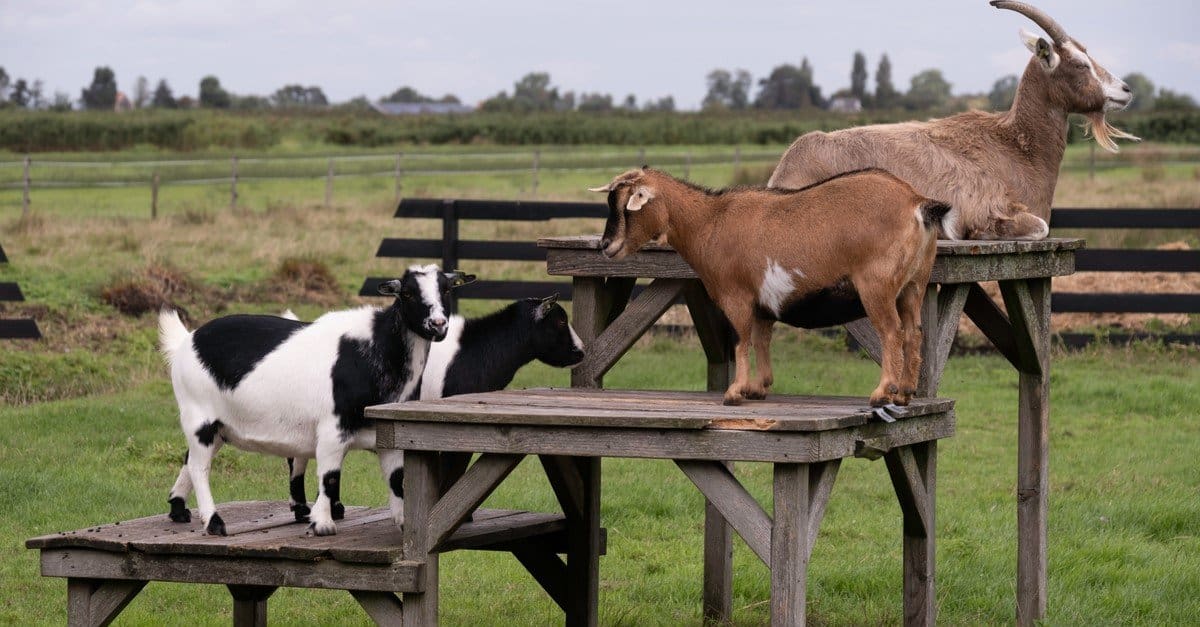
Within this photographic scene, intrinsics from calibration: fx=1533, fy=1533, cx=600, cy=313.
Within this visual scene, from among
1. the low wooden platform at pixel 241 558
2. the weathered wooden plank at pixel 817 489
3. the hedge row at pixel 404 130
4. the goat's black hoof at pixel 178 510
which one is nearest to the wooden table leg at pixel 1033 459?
the weathered wooden plank at pixel 817 489

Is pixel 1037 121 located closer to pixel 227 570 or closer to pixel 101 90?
pixel 227 570

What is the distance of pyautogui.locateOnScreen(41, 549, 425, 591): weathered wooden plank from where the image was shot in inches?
238

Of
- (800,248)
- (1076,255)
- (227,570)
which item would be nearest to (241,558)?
(227,570)

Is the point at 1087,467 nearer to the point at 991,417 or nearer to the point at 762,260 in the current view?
the point at 991,417

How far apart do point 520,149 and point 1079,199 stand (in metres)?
A: 32.2

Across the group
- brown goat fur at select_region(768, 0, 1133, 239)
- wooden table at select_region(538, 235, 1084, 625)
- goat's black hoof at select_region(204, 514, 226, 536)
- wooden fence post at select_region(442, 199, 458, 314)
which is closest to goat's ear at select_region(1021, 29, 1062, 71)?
brown goat fur at select_region(768, 0, 1133, 239)

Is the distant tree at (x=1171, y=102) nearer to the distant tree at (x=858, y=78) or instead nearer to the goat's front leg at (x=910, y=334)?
the distant tree at (x=858, y=78)

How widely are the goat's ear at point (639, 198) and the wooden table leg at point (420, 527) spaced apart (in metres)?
1.26

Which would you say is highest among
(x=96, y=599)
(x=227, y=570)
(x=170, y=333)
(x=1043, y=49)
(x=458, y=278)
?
(x=1043, y=49)

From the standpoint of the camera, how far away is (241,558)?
6.23 metres

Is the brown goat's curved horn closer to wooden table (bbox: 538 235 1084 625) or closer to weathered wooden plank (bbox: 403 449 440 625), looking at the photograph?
wooden table (bbox: 538 235 1084 625)

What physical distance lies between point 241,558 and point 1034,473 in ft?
13.2

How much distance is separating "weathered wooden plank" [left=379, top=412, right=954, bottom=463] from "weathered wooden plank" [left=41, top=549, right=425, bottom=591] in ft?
1.82

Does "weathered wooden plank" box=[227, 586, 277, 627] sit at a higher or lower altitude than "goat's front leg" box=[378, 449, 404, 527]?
lower
